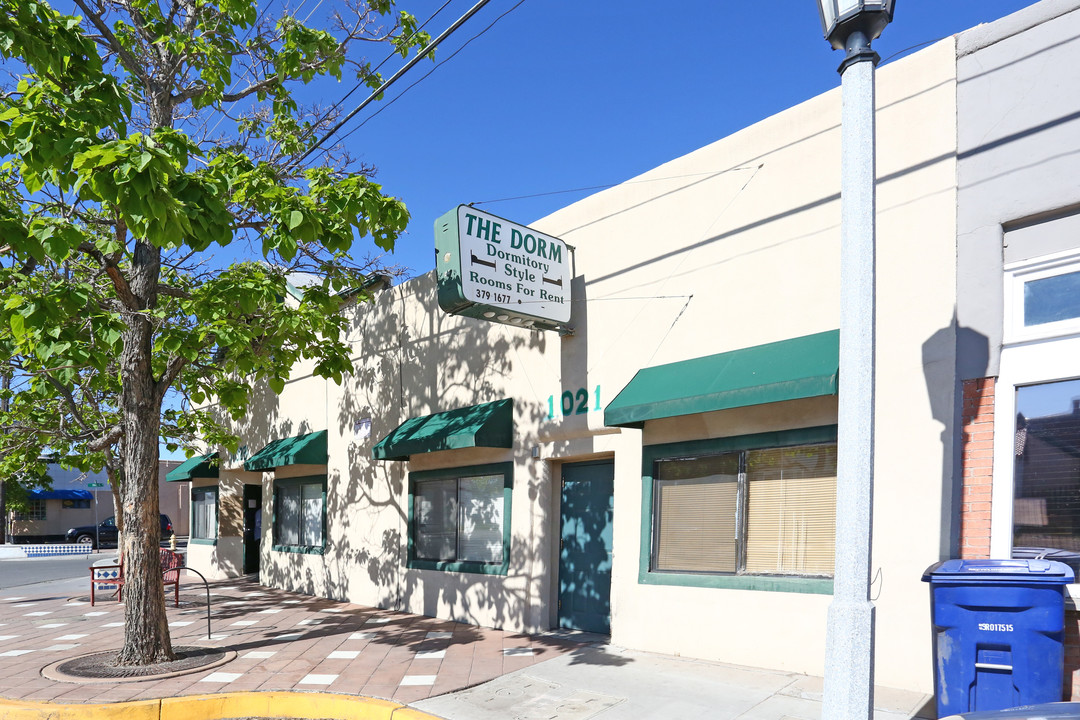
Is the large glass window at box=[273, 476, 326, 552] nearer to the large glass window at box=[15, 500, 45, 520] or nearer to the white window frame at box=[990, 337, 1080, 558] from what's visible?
the white window frame at box=[990, 337, 1080, 558]

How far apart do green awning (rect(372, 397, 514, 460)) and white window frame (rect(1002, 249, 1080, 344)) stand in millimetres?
6028

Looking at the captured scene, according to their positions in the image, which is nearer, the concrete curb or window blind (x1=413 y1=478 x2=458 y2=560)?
the concrete curb

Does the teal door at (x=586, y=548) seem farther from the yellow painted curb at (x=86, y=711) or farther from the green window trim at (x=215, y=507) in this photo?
the green window trim at (x=215, y=507)

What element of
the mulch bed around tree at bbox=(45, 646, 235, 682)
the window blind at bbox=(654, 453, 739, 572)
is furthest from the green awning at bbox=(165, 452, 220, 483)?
Result: the window blind at bbox=(654, 453, 739, 572)

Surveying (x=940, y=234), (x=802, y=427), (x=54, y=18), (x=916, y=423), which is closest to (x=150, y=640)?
(x=54, y=18)

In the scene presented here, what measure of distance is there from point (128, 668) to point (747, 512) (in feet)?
21.5

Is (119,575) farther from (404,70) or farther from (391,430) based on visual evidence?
(404,70)

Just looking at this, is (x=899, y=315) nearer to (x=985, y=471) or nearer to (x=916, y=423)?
(x=916, y=423)

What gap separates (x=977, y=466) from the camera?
249 inches

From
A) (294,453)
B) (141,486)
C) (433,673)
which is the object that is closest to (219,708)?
(433,673)

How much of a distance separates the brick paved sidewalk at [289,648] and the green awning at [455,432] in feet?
7.73

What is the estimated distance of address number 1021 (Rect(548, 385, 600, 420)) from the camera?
9.67 meters

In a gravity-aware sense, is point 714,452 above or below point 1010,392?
below

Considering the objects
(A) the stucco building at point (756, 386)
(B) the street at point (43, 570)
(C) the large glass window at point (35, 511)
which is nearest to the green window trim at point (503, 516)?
(A) the stucco building at point (756, 386)
